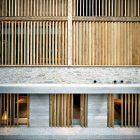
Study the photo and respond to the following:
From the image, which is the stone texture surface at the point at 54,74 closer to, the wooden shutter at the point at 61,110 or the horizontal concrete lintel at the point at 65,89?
the horizontal concrete lintel at the point at 65,89

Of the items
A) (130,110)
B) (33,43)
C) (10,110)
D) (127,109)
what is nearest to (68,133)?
(10,110)

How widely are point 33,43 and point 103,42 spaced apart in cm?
366

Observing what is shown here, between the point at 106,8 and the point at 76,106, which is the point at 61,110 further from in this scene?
the point at 106,8

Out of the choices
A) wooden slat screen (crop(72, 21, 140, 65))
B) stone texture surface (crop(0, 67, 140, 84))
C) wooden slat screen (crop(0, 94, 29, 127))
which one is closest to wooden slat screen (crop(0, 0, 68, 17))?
wooden slat screen (crop(72, 21, 140, 65))

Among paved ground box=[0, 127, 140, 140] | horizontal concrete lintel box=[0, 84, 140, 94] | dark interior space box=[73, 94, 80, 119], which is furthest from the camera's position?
dark interior space box=[73, 94, 80, 119]

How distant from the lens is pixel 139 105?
38.2ft

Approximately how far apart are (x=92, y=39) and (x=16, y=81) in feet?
14.8

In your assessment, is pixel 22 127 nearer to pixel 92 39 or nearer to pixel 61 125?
pixel 61 125

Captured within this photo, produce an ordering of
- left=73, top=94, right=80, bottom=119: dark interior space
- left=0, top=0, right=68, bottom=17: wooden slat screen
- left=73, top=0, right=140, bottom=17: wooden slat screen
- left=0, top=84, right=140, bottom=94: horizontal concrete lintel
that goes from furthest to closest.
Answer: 1. left=73, top=94, right=80, bottom=119: dark interior space
2. left=73, top=0, right=140, bottom=17: wooden slat screen
3. left=0, top=0, right=68, bottom=17: wooden slat screen
4. left=0, top=84, right=140, bottom=94: horizontal concrete lintel

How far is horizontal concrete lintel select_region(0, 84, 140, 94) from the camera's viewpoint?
10961mm

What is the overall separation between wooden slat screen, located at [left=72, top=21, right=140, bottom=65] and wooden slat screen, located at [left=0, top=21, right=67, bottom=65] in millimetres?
785

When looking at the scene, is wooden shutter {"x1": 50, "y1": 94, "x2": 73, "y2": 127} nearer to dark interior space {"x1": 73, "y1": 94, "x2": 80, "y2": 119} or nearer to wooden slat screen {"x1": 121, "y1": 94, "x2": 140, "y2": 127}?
dark interior space {"x1": 73, "y1": 94, "x2": 80, "y2": 119}

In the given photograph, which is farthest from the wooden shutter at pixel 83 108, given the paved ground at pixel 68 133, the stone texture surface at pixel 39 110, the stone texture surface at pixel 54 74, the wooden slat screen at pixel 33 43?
the wooden slat screen at pixel 33 43

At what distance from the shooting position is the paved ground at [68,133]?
11.3 metres
